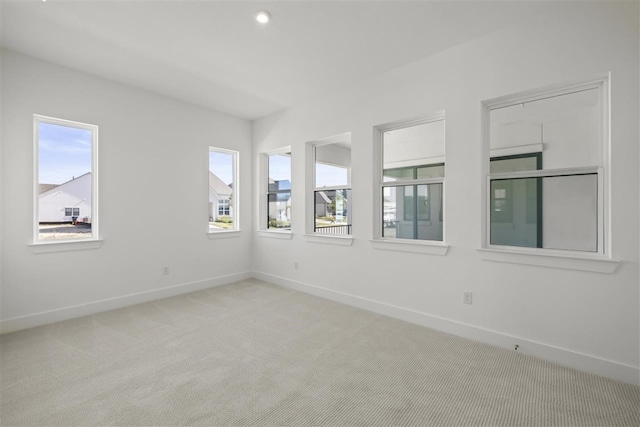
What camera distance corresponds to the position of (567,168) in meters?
2.38

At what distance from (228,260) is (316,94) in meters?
2.93

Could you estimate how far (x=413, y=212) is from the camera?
3342 mm

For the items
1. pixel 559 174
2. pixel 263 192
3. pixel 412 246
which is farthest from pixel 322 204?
pixel 559 174

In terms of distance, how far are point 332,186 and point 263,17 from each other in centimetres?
221

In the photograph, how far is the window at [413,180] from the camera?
3.16m

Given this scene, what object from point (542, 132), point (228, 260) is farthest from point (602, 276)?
point (228, 260)

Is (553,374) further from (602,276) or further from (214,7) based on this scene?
(214,7)

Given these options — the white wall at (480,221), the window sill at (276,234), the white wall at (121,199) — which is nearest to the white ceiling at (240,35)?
the white wall at (480,221)

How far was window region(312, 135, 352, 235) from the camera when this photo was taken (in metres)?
3.96

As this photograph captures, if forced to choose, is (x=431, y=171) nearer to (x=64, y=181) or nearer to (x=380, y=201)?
(x=380, y=201)

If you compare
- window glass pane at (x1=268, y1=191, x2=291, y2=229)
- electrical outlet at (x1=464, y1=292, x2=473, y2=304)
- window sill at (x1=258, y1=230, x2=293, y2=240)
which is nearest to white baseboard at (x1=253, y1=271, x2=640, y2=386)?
electrical outlet at (x1=464, y1=292, x2=473, y2=304)

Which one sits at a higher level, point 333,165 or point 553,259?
point 333,165

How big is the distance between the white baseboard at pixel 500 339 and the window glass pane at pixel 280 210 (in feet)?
4.34

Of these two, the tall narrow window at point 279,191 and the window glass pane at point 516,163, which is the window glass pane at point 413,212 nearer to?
the window glass pane at point 516,163
